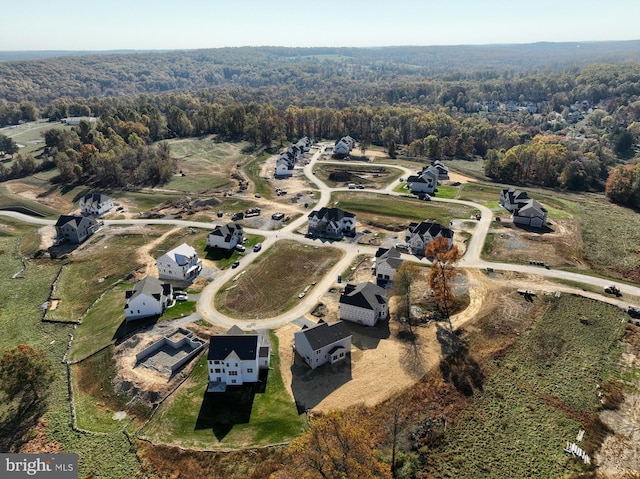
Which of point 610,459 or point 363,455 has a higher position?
point 363,455

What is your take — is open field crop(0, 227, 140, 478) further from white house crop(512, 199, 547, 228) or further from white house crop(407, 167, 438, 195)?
white house crop(407, 167, 438, 195)

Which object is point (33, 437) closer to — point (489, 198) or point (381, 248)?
point (381, 248)

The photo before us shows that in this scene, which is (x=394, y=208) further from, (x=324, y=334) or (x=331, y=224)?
(x=324, y=334)

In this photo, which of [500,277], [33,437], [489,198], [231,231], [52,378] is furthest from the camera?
[489,198]

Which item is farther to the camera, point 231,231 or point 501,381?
point 231,231

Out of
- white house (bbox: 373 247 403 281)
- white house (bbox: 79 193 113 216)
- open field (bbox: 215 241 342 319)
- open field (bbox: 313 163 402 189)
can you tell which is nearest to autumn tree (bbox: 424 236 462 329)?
white house (bbox: 373 247 403 281)

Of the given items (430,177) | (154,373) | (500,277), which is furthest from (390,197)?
→ (154,373)
